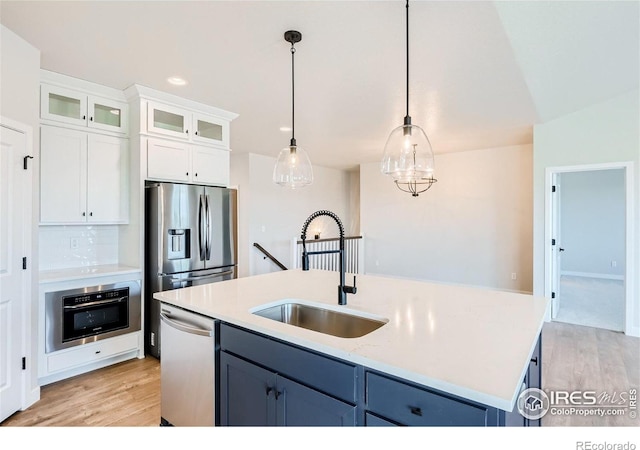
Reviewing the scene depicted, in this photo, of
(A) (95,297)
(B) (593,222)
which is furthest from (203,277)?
(B) (593,222)

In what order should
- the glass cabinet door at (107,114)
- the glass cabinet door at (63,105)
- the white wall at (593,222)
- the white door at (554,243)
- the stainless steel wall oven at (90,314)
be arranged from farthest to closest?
the white wall at (593,222) → the white door at (554,243) → the glass cabinet door at (107,114) → the glass cabinet door at (63,105) → the stainless steel wall oven at (90,314)

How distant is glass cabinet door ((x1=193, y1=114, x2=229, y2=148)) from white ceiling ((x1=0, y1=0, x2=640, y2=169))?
229mm

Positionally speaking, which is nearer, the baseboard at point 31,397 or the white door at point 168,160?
the baseboard at point 31,397

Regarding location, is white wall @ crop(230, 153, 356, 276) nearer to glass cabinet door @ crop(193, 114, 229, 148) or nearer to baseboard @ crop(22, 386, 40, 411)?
glass cabinet door @ crop(193, 114, 229, 148)

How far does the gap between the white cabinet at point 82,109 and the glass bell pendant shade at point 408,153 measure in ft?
8.83

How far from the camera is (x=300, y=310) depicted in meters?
1.95

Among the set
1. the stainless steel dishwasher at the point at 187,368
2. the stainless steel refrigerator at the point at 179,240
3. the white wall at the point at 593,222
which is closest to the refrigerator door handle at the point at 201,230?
the stainless steel refrigerator at the point at 179,240

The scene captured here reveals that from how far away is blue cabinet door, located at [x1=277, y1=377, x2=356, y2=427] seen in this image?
1.22 m

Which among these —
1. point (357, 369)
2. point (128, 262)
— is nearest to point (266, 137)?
point (128, 262)

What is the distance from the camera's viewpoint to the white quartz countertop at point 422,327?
1018mm

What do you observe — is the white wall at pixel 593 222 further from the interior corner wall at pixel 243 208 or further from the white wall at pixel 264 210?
the interior corner wall at pixel 243 208

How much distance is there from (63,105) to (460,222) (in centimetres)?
585

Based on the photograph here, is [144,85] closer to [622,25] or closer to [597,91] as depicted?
[622,25]
